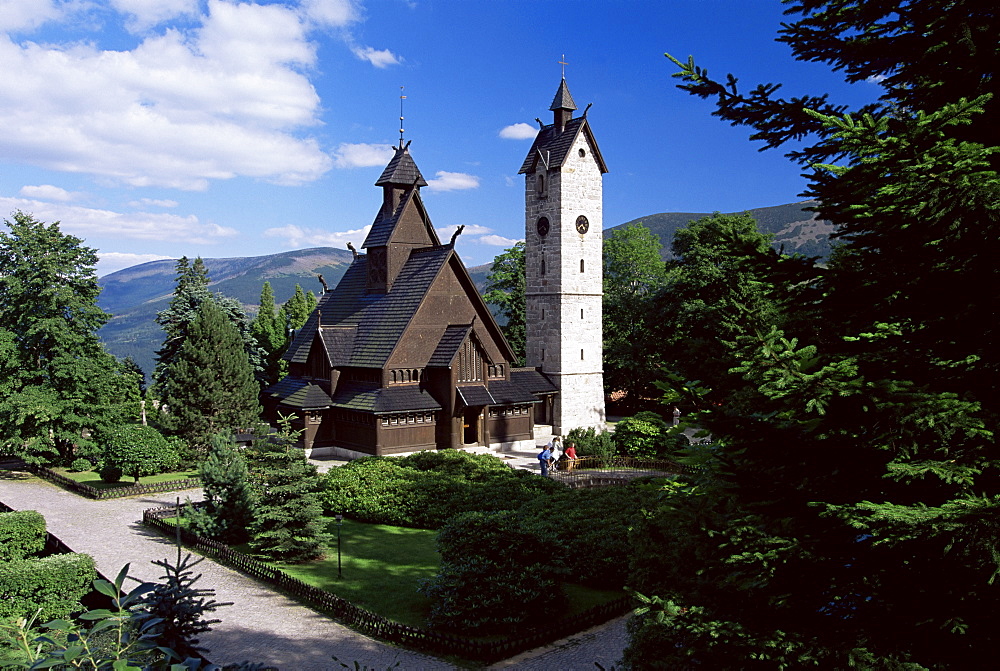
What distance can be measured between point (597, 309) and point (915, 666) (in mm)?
35170

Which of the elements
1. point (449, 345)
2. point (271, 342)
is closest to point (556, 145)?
point (449, 345)

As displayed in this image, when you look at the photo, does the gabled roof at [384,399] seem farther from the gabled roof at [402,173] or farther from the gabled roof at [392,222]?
the gabled roof at [402,173]

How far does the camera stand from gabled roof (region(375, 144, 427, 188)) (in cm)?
3961

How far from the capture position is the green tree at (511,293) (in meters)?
54.4

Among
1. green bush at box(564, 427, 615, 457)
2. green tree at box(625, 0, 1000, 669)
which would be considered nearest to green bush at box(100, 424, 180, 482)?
green bush at box(564, 427, 615, 457)

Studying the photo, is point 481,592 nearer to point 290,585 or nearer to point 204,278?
point 290,585

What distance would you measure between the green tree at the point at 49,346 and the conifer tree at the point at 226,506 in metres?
12.4

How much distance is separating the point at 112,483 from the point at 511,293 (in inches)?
1265

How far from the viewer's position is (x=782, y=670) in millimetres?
5383

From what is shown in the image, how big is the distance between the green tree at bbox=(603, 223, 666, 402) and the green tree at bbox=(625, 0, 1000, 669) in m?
35.9

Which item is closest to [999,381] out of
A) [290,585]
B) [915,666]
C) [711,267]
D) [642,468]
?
[915,666]

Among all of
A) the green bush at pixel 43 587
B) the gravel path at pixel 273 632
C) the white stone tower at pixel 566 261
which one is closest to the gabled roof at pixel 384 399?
the white stone tower at pixel 566 261

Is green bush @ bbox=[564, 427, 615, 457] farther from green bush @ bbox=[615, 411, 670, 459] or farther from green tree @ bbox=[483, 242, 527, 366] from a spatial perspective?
green tree @ bbox=[483, 242, 527, 366]

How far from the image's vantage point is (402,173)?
39844mm
